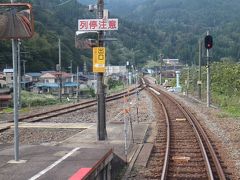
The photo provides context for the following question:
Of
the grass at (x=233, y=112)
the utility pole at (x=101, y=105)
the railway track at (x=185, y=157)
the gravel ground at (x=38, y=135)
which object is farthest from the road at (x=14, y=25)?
the grass at (x=233, y=112)

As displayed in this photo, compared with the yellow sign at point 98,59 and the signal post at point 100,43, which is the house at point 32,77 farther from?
the yellow sign at point 98,59

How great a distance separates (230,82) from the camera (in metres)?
40.2

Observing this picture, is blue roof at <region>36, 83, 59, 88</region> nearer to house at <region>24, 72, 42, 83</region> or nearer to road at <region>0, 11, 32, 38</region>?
house at <region>24, 72, 42, 83</region>

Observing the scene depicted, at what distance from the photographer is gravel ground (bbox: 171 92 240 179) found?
1059cm

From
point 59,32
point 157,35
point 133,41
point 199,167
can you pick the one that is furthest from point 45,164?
point 157,35

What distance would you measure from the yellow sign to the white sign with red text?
1.77ft

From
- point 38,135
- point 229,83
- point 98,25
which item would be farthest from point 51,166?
point 229,83

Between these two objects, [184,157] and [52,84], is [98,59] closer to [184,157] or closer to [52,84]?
[184,157]

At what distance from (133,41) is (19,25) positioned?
515ft

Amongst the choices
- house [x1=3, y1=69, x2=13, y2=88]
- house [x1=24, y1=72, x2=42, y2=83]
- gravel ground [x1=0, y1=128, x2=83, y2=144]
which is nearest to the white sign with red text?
gravel ground [x1=0, y1=128, x2=83, y2=144]

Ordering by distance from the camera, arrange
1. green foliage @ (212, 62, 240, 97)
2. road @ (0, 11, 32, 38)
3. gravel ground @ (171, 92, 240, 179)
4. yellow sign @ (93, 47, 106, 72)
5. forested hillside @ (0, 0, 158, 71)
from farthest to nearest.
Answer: forested hillside @ (0, 0, 158, 71)
green foliage @ (212, 62, 240, 97)
yellow sign @ (93, 47, 106, 72)
gravel ground @ (171, 92, 240, 179)
road @ (0, 11, 32, 38)

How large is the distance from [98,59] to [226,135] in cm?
521

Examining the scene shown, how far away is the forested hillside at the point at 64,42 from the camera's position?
279 ft

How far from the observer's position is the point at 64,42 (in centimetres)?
10688
